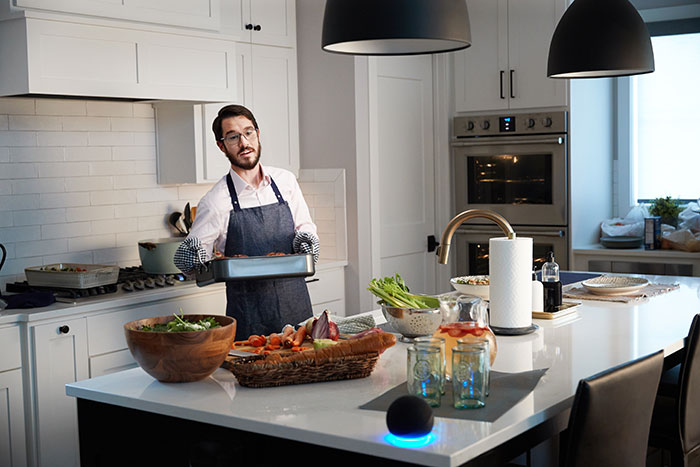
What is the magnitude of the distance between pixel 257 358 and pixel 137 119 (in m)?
2.74

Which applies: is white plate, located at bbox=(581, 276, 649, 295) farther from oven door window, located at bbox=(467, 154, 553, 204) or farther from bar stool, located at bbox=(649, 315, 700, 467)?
oven door window, located at bbox=(467, 154, 553, 204)

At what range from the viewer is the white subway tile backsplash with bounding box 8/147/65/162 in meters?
4.01

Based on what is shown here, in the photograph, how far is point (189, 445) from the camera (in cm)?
198

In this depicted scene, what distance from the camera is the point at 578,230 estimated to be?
5410 mm

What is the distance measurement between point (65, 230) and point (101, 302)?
0.73 metres

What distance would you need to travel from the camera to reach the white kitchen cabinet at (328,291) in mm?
4777

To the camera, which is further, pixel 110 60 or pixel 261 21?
pixel 261 21

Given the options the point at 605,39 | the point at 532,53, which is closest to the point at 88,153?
the point at 605,39

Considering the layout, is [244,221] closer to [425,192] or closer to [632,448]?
[632,448]

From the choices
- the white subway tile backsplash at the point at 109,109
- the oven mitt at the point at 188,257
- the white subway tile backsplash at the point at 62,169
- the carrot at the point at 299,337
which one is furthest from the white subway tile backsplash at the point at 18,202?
the carrot at the point at 299,337

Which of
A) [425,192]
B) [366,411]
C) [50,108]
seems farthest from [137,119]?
[366,411]

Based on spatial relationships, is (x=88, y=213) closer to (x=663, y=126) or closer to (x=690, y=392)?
(x=690, y=392)

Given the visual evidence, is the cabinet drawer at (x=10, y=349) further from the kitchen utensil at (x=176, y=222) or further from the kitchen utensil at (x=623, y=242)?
the kitchen utensil at (x=623, y=242)

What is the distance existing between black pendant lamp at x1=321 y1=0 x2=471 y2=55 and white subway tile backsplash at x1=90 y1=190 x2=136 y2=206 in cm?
236
